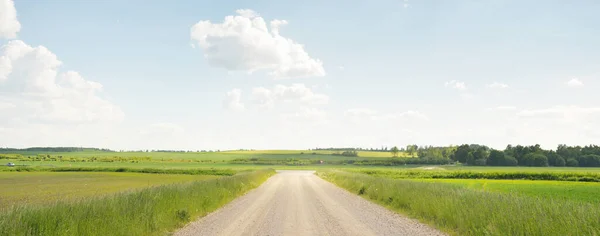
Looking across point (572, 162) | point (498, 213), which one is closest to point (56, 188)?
point (498, 213)

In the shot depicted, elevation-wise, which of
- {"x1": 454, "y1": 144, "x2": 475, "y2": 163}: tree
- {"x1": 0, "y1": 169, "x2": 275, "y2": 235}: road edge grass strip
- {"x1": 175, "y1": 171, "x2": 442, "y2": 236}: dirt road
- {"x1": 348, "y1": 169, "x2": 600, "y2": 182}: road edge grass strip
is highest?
{"x1": 454, "y1": 144, "x2": 475, "y2": 163}: tree

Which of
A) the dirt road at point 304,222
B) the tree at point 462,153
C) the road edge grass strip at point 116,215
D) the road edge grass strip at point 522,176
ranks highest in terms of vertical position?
the tree at point 462,153

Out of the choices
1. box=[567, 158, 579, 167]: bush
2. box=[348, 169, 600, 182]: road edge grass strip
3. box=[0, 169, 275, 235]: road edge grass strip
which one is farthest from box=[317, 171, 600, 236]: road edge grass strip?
box=[567, 158, 579, 167]: bush

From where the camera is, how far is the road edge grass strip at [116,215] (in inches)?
398

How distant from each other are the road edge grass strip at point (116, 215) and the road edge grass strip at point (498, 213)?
32.1 feet

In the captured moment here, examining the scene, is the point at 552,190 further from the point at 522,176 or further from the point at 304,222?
the point at 522,176

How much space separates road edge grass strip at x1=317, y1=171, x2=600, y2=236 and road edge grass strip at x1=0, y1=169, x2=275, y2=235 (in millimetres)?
9779

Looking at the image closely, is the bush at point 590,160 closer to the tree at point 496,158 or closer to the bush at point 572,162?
the bush at point 572,162

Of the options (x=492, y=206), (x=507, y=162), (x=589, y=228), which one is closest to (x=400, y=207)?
(x=492, y=206)

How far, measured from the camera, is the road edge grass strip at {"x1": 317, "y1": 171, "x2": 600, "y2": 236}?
1023cm

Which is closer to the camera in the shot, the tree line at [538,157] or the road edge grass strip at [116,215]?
the road edge grass strip at [116,215]

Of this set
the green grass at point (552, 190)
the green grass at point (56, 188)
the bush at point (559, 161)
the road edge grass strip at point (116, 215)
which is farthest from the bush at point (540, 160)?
the road edge grass strip at point (116, 215)

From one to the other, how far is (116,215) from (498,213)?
38.2 ft

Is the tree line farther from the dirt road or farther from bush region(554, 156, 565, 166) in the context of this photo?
the dirt road
